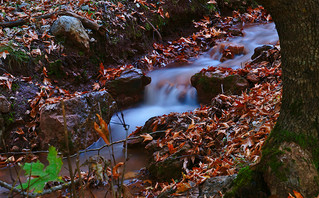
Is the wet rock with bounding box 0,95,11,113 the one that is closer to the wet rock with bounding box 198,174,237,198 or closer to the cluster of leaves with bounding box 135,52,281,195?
the cluster of leaves with bounding box 135,52,281,195

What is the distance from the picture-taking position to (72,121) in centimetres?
516

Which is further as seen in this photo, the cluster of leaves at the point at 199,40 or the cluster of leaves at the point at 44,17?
the cluster of leaves at the point at 199,40

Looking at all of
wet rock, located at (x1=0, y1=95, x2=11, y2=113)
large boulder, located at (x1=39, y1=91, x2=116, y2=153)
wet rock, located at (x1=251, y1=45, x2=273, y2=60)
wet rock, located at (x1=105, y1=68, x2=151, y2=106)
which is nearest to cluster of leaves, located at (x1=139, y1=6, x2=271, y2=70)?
wet rock, located at (x1=105, y1=68, x2=151, y2=106)

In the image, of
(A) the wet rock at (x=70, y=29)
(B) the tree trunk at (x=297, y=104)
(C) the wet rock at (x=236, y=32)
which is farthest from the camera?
(C) the wet rock at (x=236, y=32)

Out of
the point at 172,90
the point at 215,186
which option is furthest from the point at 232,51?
the point at 215,186

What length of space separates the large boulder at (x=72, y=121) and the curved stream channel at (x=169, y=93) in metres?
0.32

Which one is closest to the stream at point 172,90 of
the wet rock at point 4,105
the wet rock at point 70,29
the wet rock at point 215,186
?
the wet rock at point 4,105

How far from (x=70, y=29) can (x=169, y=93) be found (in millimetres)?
2657

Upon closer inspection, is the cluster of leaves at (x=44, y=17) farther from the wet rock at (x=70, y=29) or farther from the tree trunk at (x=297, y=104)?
the tree trunk at (x=297, y=104)

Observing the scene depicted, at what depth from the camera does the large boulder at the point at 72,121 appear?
504 centimetres

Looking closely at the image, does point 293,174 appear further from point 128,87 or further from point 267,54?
point 128,87

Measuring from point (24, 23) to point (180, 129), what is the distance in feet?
14.6

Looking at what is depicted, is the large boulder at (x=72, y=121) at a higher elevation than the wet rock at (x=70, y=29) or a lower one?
lower

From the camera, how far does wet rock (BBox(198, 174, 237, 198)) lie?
2479mm
